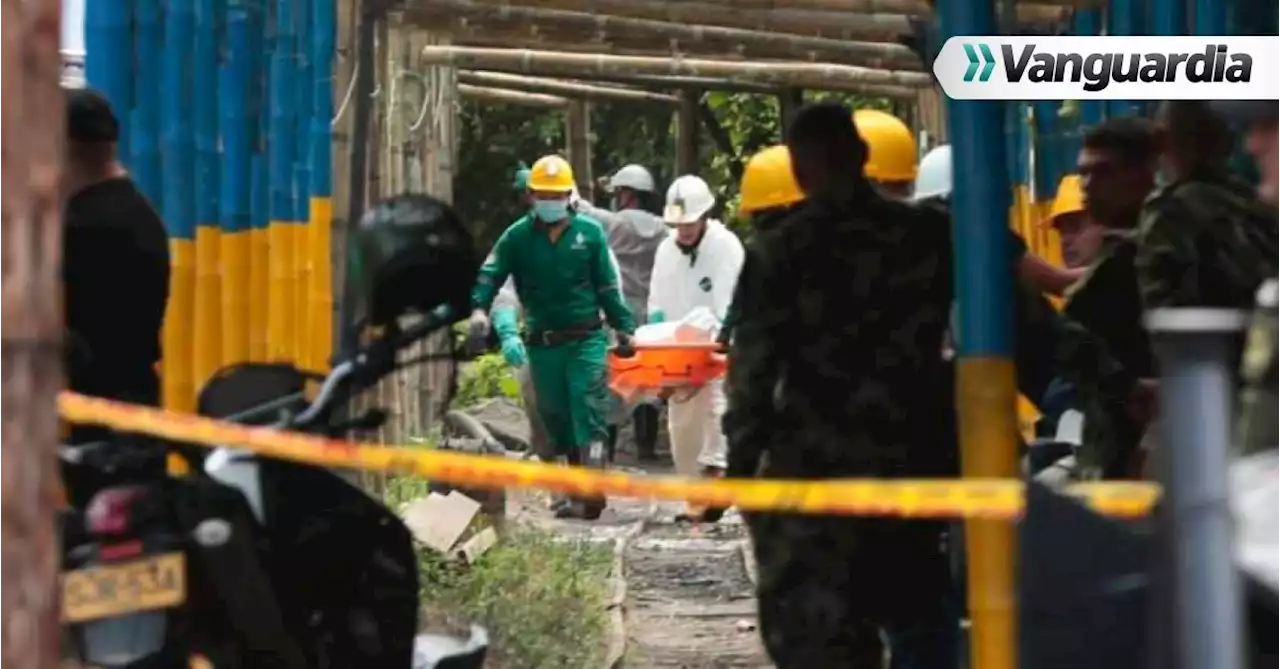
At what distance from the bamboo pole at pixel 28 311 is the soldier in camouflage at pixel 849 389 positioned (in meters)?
2.79

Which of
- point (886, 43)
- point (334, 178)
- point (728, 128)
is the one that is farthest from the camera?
point (728, 128)

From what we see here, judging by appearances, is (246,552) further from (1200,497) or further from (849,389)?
(1200,497)

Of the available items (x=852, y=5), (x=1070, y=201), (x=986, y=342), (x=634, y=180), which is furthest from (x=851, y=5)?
(x=634, y=180)

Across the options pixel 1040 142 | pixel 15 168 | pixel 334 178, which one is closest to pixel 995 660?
pixel 15 168

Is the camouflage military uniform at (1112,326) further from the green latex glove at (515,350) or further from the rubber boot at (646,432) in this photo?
the rubber boot at (646,432)

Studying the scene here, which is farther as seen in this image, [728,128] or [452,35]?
[728,128]

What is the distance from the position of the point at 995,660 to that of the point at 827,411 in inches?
48.6

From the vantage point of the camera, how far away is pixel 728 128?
21.9m

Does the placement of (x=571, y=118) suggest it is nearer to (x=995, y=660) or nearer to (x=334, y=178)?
(x=334, y=178)

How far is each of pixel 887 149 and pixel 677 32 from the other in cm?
393

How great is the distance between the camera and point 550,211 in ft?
38.0

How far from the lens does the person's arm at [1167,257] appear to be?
482 centimetres

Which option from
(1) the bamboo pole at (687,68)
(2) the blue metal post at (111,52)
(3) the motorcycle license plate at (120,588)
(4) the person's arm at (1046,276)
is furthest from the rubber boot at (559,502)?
(3) the motorcycle license plate at (120,588)

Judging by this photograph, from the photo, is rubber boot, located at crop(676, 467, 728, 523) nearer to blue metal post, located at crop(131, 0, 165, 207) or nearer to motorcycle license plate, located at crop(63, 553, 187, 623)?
blue metal post, located at crop(131, 0, 165, 207)
